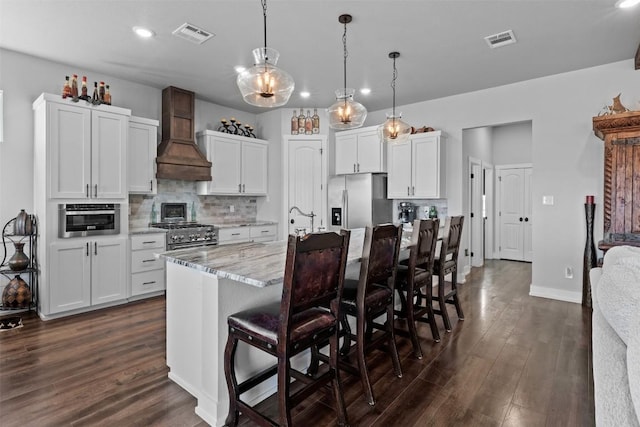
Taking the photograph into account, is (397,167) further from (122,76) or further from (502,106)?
(122,76)

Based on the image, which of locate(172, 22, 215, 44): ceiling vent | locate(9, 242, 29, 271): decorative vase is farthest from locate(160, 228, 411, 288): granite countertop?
locate(9, 242, 29, 271): decorative vase

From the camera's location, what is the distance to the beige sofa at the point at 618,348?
911 millimetres

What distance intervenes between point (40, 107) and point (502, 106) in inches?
221

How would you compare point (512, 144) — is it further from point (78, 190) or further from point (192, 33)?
point (78, 190)

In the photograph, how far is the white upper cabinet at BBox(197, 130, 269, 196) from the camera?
5.32 meters

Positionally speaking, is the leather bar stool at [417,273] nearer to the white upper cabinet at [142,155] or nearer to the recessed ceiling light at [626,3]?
the recessed ceiling light at [626,3]

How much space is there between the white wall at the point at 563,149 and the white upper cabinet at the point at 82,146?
16.1 ft

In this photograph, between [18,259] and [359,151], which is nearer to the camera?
[18,259]

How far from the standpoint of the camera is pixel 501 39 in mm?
3473

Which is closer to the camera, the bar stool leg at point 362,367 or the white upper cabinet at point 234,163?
the bar stool leg at point 362,367

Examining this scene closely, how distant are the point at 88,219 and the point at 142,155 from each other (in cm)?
107


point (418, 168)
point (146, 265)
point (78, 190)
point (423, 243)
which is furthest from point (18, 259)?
point (418, 168)

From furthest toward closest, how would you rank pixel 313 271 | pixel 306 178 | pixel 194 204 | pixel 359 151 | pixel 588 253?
1. pixel 306 178
2. pixel 359 151
3. pixel 194 204
4. pixel 588 253
5. pixel 313 271

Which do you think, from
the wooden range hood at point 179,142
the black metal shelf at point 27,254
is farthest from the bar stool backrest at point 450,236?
the black metal shelf at point 27,254
